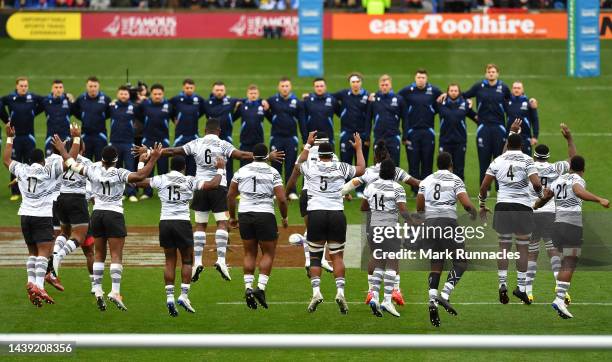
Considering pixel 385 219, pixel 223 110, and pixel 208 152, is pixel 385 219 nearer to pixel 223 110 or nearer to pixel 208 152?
pixel 208 152

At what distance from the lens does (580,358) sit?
45.0 ft

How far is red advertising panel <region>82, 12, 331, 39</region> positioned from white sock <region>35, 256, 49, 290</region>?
27898 mm

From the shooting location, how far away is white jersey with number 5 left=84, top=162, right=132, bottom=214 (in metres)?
15.7

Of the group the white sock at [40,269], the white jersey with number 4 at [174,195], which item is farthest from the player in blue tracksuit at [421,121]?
the white sock at [40,269]

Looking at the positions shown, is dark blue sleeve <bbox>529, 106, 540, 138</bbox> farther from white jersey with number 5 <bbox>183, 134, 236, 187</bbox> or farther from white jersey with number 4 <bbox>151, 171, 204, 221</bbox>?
white jersey with number 4 <bbox>151, 171, 204, 221</bbox>

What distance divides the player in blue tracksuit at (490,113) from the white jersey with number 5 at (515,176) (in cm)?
803

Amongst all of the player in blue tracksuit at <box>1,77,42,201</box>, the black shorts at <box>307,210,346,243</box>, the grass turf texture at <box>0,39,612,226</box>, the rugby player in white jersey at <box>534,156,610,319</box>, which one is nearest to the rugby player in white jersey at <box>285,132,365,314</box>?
the black shorts at <box>307,210,346,243</box>

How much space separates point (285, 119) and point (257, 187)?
28.1 ft

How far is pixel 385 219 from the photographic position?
15.4 m

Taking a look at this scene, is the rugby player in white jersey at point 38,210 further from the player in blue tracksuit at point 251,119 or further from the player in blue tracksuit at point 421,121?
the player in blue tracksuit at point 421,121

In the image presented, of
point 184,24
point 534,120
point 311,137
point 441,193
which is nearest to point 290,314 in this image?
point 311,137

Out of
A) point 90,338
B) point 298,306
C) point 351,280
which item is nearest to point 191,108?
point 351,280

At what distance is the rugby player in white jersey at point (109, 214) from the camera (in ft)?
51.2

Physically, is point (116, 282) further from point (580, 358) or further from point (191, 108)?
point (191, 108)
